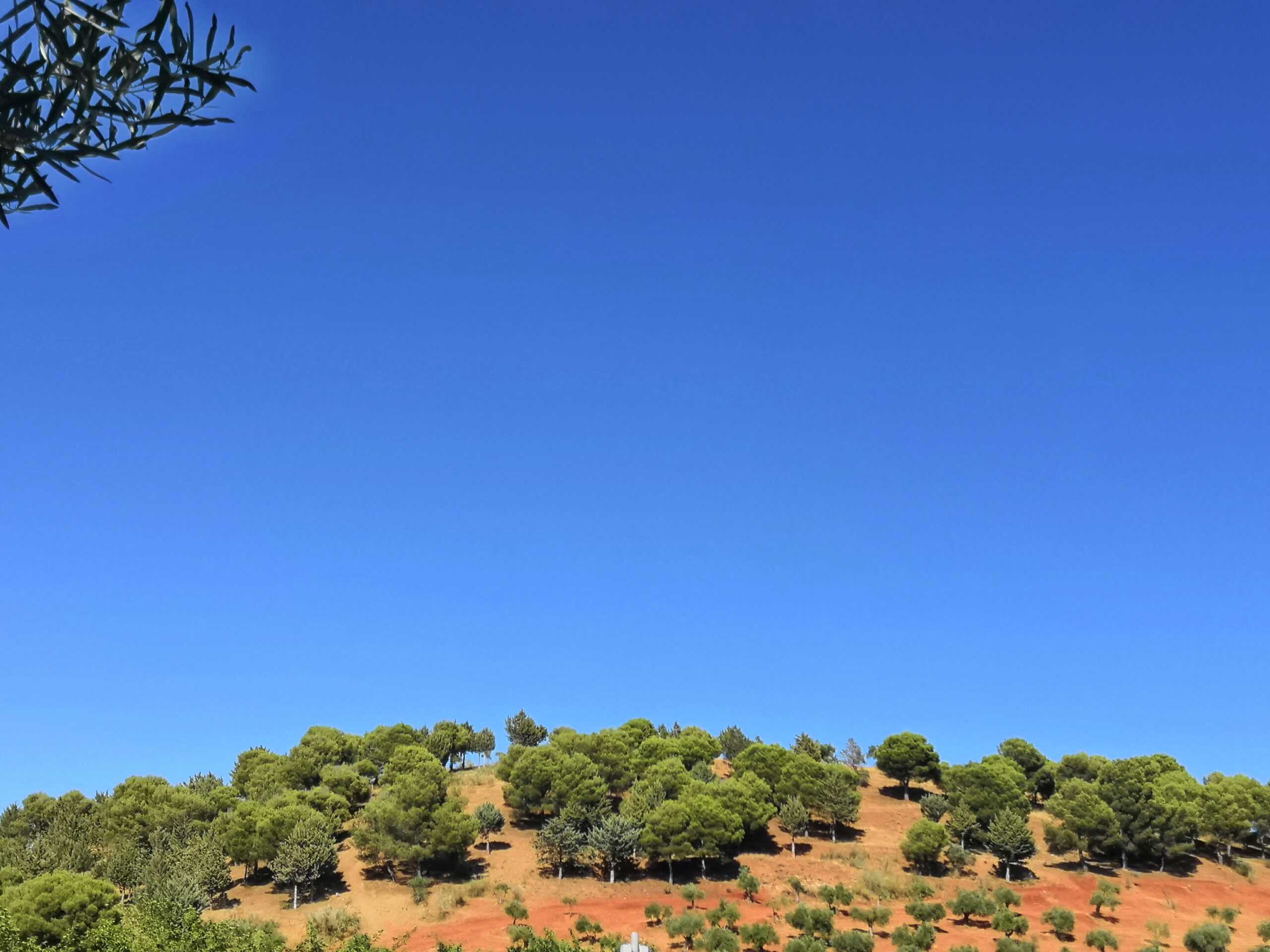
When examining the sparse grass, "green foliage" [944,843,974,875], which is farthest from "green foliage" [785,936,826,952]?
the sparse grass

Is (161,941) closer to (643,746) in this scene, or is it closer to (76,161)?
(76,161)

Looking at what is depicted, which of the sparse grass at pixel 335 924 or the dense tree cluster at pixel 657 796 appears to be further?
the dense tree cluster at pixel 657 796

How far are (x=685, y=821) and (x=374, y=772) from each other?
3493 cm

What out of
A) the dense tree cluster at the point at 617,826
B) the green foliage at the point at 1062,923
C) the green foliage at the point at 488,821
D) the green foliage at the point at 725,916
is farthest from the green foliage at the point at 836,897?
the green foliage at the point at 488,821

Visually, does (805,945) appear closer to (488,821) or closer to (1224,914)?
(488,821)

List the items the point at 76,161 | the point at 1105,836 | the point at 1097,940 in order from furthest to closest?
the point at 1105,836 < the point at 1097,940 < the point at 76,161

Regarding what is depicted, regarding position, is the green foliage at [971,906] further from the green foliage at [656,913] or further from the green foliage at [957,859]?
the green foliage at [656,913]

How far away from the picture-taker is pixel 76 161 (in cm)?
742

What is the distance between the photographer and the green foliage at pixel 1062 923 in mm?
51219

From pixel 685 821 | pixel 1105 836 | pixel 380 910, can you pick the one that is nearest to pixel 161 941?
pixel 380 910

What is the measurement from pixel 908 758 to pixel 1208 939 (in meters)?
41.1

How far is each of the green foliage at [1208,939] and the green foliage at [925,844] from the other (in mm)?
15500

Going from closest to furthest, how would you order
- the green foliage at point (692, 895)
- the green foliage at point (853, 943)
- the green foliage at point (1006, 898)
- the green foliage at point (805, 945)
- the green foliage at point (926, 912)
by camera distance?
1. the green foliage at point (805, 945)
2. the green foliage at point (853, 943)
3. the green foliage at point (926, 912)
4. the green foliage at point (692, 895)
5. the green foliage at point (1006, 898)

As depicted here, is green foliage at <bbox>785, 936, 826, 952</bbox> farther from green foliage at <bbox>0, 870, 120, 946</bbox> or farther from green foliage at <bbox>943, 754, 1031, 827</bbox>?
green foliage at <bbox>0, 870, 120, 946</bbox>
